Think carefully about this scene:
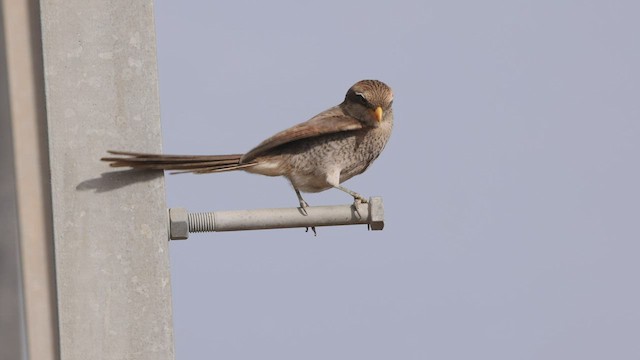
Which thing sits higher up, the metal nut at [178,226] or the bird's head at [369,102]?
the bird's head at [369,102]

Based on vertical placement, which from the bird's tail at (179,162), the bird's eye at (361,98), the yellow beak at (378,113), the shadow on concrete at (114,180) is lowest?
the shadow on concrete at (114,180)

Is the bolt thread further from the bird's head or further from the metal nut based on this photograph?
the bird's head

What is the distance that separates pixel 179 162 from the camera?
4.67 metres

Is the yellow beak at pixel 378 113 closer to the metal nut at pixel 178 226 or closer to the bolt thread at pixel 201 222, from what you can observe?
the bolt thread at pixel 201 222

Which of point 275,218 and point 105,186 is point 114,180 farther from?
point 275,218

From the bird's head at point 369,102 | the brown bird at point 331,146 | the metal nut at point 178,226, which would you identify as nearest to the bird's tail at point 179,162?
the brown bird at point 331,146

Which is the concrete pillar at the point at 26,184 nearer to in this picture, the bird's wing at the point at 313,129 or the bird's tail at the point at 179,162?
the bird's tail at the point at 179,162

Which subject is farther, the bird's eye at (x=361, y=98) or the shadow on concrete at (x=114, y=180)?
the bird's eye at (x=361, y=98)

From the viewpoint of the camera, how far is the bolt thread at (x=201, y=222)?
4.22 metres

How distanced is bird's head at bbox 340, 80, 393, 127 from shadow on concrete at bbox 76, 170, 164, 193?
2060mm

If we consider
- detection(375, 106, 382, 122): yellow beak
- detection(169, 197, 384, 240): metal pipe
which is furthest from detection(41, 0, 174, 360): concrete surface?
detection(375, 106, 382, 122): yellow beak

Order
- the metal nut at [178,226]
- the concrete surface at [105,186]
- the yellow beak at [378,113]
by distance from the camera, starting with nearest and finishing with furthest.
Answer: the concrete surface at [105,186]
the metal nut at [178,226]
the yellow beak at [378,113]

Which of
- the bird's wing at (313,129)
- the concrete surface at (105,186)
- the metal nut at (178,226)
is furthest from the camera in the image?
the bird's wing at (313,129)

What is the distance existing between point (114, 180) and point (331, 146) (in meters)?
1.95
